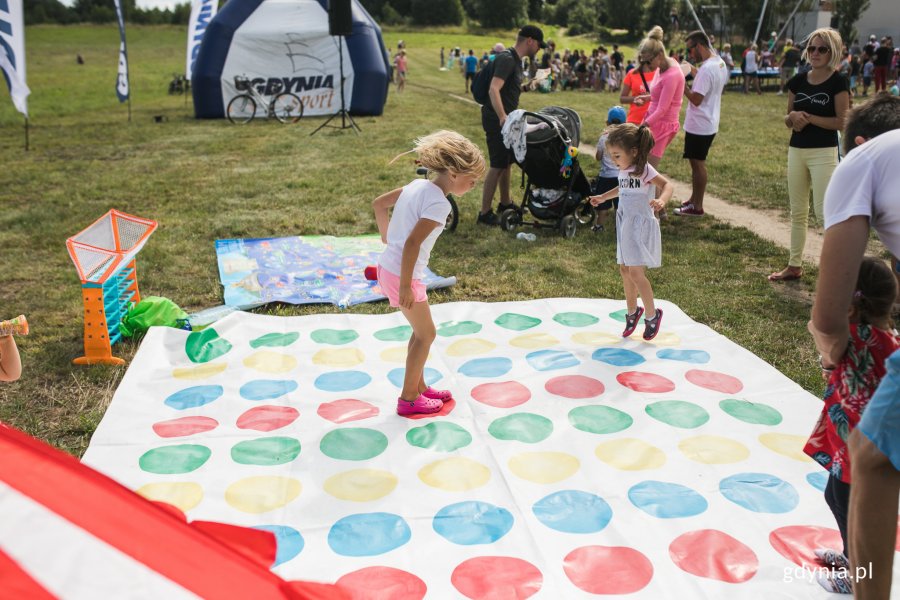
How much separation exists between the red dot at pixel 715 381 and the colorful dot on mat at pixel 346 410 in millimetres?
1769

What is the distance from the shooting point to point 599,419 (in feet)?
11.9

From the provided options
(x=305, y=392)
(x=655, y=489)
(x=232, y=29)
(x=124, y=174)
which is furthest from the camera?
(x=232, y=29)

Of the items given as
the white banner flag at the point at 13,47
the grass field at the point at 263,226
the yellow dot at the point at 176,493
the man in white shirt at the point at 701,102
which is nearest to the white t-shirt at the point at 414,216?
the yellow dot at the point at 176,493

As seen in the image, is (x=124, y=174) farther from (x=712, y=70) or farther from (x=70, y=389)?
(x=712, y=70)

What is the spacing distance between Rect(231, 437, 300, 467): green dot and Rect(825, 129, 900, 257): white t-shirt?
2.39 m

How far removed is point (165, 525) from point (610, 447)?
6.82ft

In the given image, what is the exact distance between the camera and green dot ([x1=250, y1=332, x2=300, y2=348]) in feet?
14.9

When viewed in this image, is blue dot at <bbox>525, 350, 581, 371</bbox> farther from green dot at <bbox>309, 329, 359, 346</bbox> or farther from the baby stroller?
the baby stroller

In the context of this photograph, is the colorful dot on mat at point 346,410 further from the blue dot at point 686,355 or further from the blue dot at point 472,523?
the blue dot at point 686,355

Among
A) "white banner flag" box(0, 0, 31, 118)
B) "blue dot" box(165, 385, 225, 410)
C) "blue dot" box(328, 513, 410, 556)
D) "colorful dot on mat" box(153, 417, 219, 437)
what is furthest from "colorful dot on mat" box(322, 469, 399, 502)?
"white banner flag" box(0, 0, 31, 118)

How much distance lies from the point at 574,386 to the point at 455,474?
1.08 metres

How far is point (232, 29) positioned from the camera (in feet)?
50.9

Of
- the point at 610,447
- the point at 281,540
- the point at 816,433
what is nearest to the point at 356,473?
the point at 281,540

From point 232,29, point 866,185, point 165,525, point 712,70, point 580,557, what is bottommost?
point 580,557
